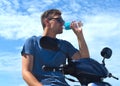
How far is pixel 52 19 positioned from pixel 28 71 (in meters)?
1.12

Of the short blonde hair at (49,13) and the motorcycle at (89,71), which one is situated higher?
the short blonde hair at (49,13)

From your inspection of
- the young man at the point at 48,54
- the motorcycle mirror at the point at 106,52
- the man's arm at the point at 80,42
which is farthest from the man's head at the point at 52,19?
the motorcycle mirror at the point at 106,52

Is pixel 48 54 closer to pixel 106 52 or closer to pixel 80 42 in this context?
pixel 80 42

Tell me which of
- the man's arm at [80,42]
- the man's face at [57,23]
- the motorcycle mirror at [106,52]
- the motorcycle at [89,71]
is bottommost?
the motorcycle at [89,71]

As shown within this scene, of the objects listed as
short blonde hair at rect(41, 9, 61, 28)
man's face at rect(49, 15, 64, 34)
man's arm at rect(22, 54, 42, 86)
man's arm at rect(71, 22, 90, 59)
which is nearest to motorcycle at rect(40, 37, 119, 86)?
man's arm at rect(22, 54, 42, 86)

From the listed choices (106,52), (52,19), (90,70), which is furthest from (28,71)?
(106,52)

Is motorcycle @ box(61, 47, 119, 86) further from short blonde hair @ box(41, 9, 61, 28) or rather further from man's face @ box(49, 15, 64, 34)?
short blonde hair @ box(41, 9, 61, 28)

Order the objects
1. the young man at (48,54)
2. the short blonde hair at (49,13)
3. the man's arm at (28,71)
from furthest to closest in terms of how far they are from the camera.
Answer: the short blonde hair at (49,13) → the young man at (48,54) → the man's arm at (28,71)

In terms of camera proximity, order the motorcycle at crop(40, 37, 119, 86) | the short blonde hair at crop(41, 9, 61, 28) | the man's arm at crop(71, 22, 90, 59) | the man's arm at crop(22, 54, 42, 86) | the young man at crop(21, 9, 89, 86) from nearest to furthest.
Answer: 1. the motorcycle at crop(40, 37, 119, 86)
2. the man's arm at crop(22, 54, 42, 86)
3. the young man at crop(21, 9, 89, 86)
4. the man's arm at crop(71, 22, 90, 59)
5. the short blonde hair at crop(41, 9, 61, 28)

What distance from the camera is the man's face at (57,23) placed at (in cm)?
720

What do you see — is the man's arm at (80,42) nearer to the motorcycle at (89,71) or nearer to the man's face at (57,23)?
the man's face at (57,23)

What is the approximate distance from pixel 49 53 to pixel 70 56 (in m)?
0.45

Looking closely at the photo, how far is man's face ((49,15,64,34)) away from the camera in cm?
720

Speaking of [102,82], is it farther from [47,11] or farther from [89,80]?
[47,11]
